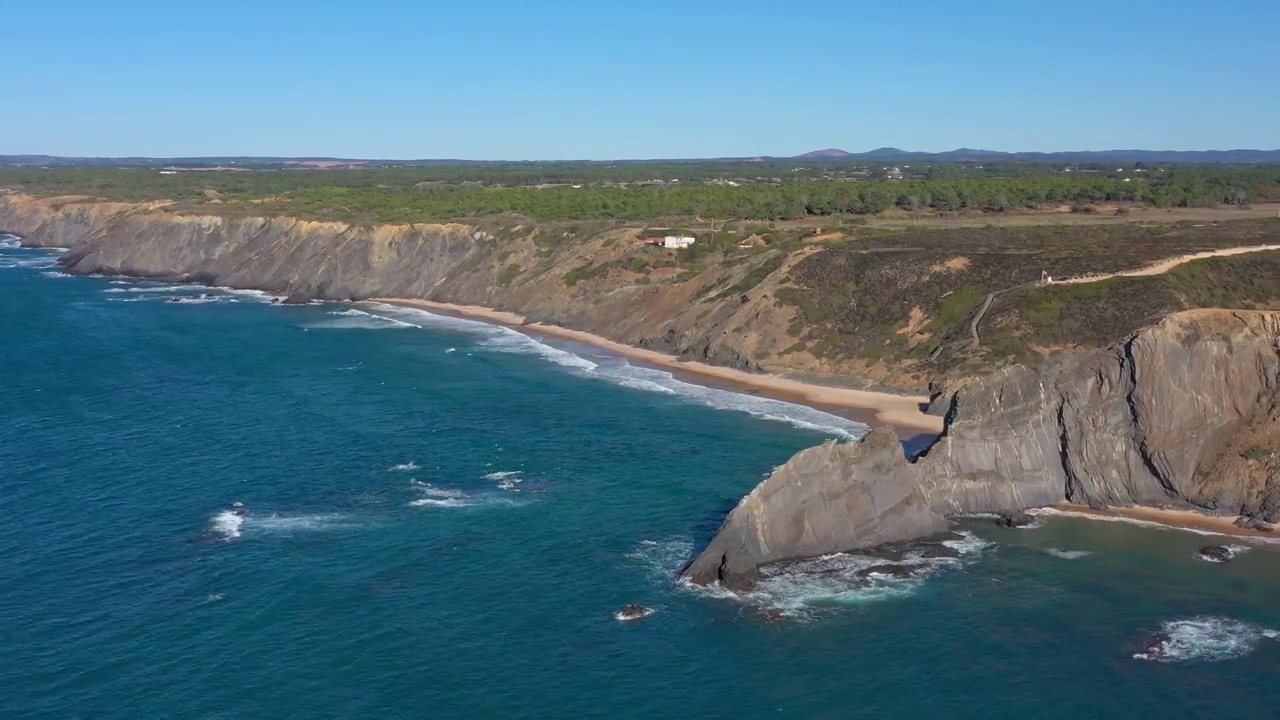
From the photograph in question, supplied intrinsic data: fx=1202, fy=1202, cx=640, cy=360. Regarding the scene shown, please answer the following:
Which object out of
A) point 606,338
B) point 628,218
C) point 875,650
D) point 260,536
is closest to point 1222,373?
point 875,650

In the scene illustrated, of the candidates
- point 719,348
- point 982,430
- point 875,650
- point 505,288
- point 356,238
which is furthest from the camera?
point 356,238

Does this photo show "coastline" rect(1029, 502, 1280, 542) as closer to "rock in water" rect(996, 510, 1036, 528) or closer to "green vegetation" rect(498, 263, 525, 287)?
"rock in water" rect(996, 510, 1036, 528)

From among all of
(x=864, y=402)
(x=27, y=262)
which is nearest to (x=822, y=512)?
(x=864, y=402)

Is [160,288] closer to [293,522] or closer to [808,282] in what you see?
[808,282]

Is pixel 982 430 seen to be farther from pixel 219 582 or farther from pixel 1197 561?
pixel 219 582

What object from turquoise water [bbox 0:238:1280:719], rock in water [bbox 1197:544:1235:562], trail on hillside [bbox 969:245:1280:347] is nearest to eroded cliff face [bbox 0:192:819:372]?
trail on hillside [bbox 969:245:1280:347]

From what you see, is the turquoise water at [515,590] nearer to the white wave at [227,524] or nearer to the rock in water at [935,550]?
the white wave at [227,524]
